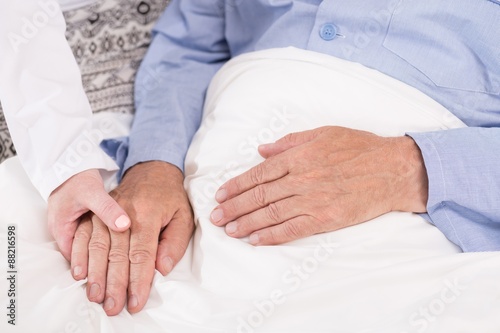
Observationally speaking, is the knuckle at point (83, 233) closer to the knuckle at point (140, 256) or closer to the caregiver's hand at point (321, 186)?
the knuckle at point (140, 256)

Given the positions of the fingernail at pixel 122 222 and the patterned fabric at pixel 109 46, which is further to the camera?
the patterned fabric at pixel 109 46

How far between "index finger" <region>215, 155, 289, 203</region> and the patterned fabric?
45 centimetres

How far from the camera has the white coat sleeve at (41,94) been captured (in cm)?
95

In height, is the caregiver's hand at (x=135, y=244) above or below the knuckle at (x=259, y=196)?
below

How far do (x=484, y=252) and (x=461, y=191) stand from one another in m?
0.11

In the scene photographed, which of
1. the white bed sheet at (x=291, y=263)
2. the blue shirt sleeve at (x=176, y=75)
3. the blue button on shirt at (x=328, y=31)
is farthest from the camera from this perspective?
the blue shirt sleeve at (x=176, y=75)

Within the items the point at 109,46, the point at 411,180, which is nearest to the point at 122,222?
the point at 411,180

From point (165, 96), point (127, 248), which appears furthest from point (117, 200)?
point (165, 96)

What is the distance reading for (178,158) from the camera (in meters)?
1.15

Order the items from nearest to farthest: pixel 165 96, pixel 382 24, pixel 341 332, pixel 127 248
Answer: pixel 341 332
pixel 127 248
pixel 382 24
pixel 165 96

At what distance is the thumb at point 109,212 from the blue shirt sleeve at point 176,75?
0.78 ft

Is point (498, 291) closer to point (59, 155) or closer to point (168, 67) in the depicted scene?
point (59, 155)

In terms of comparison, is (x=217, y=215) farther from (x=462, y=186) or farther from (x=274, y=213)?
(x=462, y=186)

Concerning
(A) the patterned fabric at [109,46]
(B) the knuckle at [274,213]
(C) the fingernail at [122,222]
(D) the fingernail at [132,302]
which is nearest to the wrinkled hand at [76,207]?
(C) the fingernail at [122,222]
